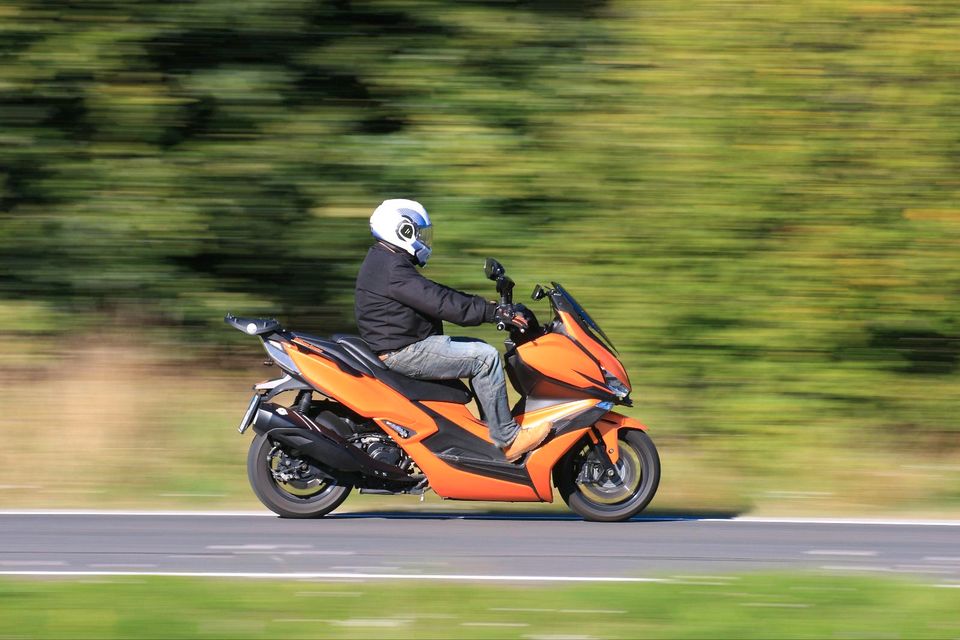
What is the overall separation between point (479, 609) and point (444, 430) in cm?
236

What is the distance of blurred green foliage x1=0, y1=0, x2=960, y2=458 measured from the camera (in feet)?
36.4

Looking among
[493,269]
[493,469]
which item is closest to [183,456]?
[493,469]

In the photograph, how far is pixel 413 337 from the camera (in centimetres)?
831

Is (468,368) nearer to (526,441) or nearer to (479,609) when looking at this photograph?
(526,441)

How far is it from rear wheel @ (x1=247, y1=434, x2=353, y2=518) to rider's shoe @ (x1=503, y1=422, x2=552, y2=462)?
0.99 metres

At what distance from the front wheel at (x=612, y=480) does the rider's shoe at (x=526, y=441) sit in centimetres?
23

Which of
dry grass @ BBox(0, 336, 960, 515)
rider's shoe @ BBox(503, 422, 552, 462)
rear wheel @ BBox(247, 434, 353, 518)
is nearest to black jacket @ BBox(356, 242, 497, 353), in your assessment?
rider's shoe @ BBox(503, 422, 552, 462)

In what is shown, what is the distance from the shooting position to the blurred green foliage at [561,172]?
437 inches

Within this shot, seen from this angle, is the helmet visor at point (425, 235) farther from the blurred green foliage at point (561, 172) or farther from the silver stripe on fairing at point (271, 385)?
the blurred green foliage at point (561, 172)

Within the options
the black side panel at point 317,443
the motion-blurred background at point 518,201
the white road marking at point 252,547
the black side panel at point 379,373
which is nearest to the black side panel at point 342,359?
the black side panel at point 379,373

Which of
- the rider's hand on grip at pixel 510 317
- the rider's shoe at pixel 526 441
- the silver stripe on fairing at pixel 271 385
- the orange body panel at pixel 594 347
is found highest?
the rider's hand on grip at pixel 510 317

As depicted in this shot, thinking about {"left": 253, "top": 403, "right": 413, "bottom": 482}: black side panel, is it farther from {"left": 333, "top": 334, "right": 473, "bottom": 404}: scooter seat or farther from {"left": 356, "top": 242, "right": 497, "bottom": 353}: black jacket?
{"left": 356, "top": 242, "right": 497, "bottom": 353}: black jacket

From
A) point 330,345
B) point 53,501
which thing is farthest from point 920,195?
point 53,501

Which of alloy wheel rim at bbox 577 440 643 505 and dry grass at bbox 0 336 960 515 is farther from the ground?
alloy wheel rim at bbox 577 440 643 505
